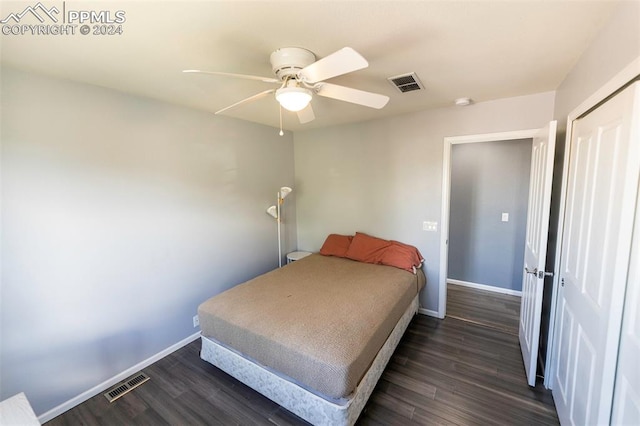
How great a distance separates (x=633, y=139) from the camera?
104 centimetres

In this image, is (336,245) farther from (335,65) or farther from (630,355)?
(630,355)

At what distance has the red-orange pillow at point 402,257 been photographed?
2.97 m

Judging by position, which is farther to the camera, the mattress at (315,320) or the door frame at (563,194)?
the mattress at (315,320)

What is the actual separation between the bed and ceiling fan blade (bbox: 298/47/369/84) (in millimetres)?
1599

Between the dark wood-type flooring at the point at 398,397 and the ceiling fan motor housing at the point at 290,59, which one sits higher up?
the ceiling fan motor housing at the point at 290,59

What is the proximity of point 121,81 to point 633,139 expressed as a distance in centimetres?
298

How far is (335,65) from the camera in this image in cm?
126

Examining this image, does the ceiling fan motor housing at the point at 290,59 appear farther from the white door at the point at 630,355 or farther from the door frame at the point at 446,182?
the door frame at the point at 446,182

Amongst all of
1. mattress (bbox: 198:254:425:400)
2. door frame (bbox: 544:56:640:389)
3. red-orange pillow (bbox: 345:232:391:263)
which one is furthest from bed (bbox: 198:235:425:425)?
door frame (bbox: 544:56:640:389)

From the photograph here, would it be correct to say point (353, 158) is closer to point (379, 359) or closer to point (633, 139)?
point (379, 359)

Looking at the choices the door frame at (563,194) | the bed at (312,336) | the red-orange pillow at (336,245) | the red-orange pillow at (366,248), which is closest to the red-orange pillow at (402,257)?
the red-orange pillow at (366,248)

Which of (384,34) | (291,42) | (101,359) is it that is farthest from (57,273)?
(384,34)

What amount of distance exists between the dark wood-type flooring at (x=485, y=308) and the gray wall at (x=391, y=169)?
0.44m

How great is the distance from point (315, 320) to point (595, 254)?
5.45ft
